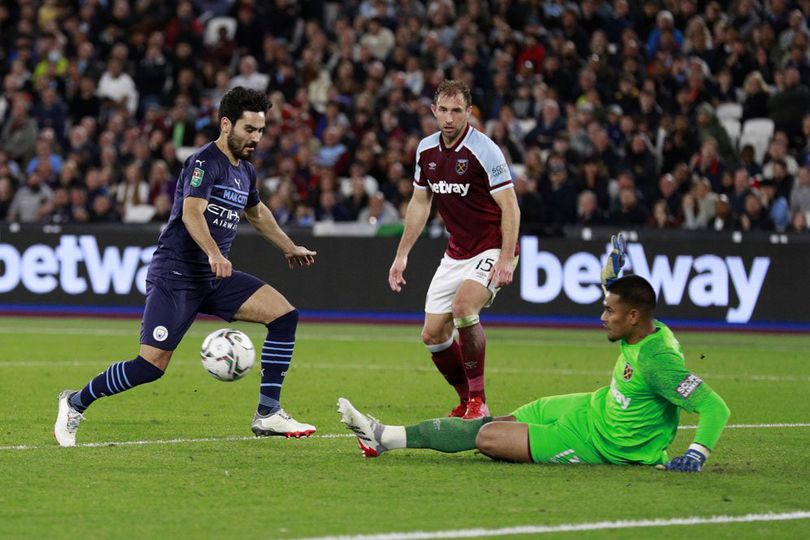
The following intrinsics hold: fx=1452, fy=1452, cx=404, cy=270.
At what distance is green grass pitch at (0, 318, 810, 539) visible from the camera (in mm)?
6555

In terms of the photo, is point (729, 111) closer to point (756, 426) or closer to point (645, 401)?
point (756, 426)

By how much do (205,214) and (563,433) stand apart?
9.35 feet

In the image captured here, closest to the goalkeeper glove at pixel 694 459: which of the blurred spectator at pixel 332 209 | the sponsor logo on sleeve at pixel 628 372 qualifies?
the sponsor logo on sleeve at pixel 628 372

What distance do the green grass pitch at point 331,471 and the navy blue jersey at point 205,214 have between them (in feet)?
3.75

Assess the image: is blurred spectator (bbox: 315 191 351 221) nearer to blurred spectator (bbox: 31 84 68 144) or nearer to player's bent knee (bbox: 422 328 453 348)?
blurred spectator (bbox: 31 84 68 144)

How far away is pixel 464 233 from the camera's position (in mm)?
10672

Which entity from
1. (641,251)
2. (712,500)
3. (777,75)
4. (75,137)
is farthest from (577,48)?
(712,500)

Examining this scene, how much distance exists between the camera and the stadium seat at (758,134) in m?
22.0

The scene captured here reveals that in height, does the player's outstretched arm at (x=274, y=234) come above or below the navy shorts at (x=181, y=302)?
above

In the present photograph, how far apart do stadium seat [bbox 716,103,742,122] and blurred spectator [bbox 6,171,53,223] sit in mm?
10776

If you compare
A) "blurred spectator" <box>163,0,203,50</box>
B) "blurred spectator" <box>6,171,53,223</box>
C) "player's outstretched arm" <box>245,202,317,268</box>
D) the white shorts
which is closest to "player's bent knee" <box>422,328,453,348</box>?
the white shorts

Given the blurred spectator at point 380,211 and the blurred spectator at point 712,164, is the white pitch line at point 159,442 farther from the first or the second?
the blurred spectator at point 712,164

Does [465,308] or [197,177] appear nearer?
[197,177]

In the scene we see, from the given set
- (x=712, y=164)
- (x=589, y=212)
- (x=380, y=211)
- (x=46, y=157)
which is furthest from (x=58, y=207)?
(x=712, y=164)
